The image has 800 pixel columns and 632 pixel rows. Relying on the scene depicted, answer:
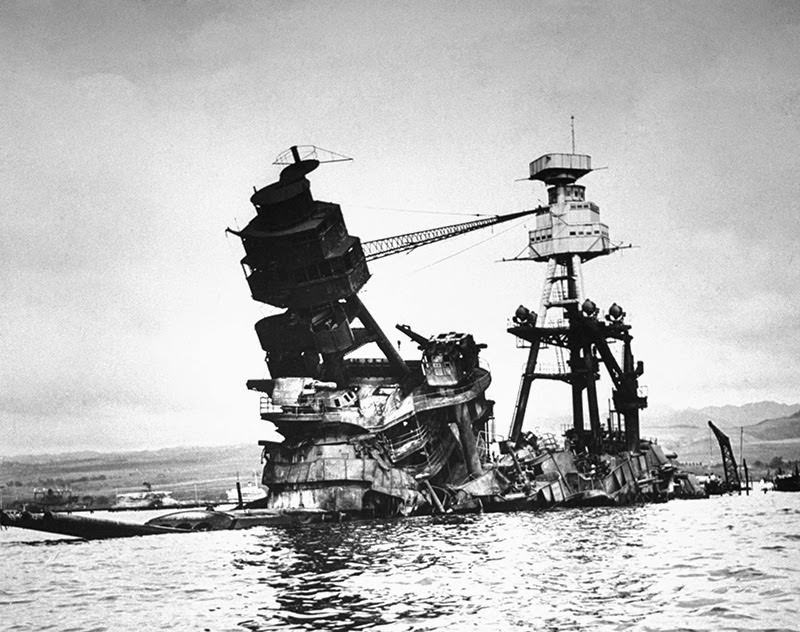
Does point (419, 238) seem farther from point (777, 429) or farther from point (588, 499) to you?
point (777, 429)

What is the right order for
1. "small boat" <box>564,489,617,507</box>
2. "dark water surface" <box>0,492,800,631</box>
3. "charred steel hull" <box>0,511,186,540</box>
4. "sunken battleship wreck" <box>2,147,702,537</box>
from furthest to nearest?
"small boat" <box>564,489,617,507</box> → "sunken battleship wreck" <box>2,147,702,537</box> → "charred steel hull" <box>0,511,186,540</box> → "dark water surface" <box>0,492,800,631</box>

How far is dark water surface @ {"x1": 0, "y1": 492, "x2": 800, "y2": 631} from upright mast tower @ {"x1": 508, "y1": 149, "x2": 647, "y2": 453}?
777 inches

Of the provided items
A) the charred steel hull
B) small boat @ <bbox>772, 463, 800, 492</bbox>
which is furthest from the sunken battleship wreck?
small boat @ <bbox>772, 463, 800, 492</bbox>

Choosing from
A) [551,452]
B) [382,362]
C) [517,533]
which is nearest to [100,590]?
[517,533]

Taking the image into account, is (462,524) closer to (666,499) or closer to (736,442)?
(666,499)

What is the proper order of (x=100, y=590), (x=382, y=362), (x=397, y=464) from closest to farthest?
Result: (x=100, y=590) < (x=397, y=464) < (x=382, y=362)

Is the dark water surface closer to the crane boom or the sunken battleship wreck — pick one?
the sunken battleship wreck

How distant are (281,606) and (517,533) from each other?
17.0m

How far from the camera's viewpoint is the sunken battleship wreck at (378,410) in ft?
148

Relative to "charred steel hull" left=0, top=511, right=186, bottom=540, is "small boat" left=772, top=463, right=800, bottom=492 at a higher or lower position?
lower

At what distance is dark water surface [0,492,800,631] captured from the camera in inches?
819

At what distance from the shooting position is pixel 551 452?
55312 mm

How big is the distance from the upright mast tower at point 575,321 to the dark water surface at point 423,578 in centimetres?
1974

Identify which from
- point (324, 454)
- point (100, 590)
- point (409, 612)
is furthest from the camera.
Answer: point (324, 454)
